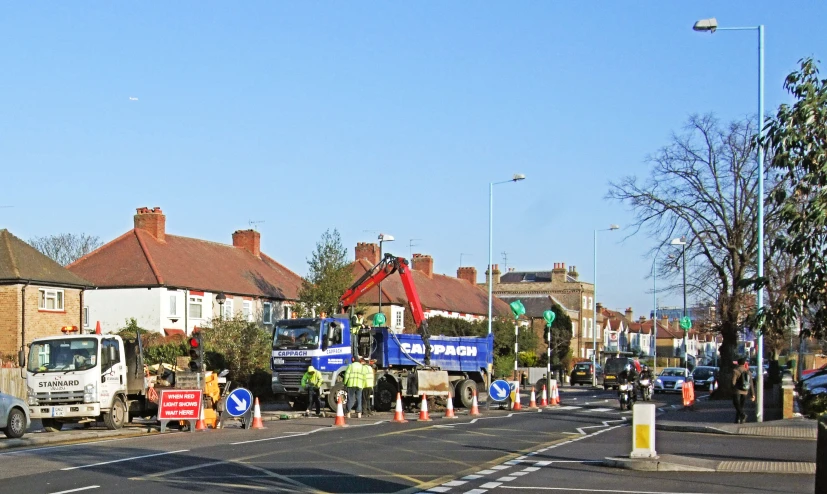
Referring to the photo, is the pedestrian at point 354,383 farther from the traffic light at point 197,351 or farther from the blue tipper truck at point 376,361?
the traffic light at point 197,351

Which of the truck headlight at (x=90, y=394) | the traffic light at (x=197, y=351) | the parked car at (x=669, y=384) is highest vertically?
the traffic light at (x=197, y=351)

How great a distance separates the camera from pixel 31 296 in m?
46.1

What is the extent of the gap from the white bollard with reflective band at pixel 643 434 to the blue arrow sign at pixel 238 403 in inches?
458

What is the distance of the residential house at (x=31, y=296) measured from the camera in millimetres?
45000

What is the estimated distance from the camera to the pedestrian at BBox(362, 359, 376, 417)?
30.1 m

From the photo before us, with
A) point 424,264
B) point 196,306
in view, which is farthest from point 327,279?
point 424,264

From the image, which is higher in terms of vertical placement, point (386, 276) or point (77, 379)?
point (386, 276)

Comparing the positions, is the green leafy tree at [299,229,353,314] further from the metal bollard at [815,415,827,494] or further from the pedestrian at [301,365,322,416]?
the metal bollard at [815,415,827,494]

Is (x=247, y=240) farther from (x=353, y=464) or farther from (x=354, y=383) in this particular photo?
(x=353, y=464)

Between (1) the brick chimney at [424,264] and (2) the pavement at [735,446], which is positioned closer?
(2) the pavement at [735,446]

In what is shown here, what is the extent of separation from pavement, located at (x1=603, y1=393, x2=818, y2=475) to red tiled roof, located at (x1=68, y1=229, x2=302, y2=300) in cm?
2831

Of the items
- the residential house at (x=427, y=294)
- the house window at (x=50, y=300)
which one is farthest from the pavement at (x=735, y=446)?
the residential house at (x=427, y=294)

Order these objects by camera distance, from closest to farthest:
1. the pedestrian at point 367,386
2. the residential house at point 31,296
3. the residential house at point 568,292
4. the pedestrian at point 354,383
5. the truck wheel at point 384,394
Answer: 1. the pedestrian at point 354,383
2. the pedestrian at point 367,386
3. the truck wheel at point 384,394
4. the residential house at point 31,296
5. the residential house at point 568,292

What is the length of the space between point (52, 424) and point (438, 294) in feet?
172
